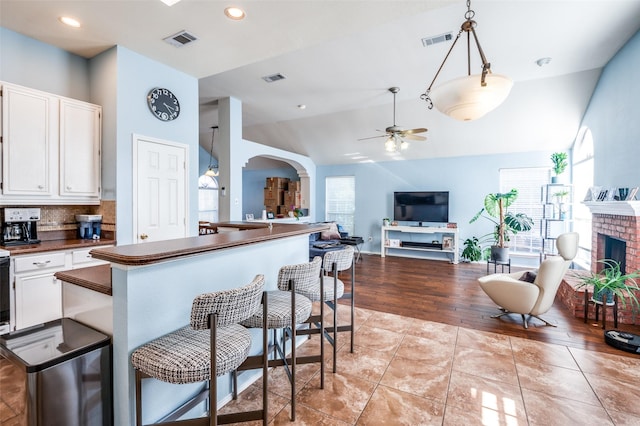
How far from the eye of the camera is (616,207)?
3.40m

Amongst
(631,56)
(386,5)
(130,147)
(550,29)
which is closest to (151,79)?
(130,147)

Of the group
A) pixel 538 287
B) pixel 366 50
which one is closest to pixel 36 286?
pixel 366 50

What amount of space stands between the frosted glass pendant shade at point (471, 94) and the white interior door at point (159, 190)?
3049 mm

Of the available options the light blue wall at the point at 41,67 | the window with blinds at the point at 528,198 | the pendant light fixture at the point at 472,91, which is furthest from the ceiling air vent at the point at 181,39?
the window with blinds at the point at 528,198

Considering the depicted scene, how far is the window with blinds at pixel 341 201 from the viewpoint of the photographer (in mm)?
8414

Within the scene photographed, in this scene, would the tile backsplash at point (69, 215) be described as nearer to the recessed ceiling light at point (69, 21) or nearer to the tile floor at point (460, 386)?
the recessed ceiling light at point (69, 21)

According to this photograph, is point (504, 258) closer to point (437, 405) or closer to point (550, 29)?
point (550, 29)

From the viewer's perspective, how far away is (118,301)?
1.45 metres

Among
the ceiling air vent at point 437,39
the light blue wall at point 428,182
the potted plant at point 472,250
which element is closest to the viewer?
the ceiling air vent at point 437,39

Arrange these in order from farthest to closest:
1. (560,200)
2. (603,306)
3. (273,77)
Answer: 1. (560,200)
2. (273,77)
3. (603,306)

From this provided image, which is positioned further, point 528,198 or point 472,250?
point 472,250

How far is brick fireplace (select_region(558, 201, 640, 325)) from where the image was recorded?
3207mm

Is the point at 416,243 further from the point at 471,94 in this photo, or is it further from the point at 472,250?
the point at 471,94

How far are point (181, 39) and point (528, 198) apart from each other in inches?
272
